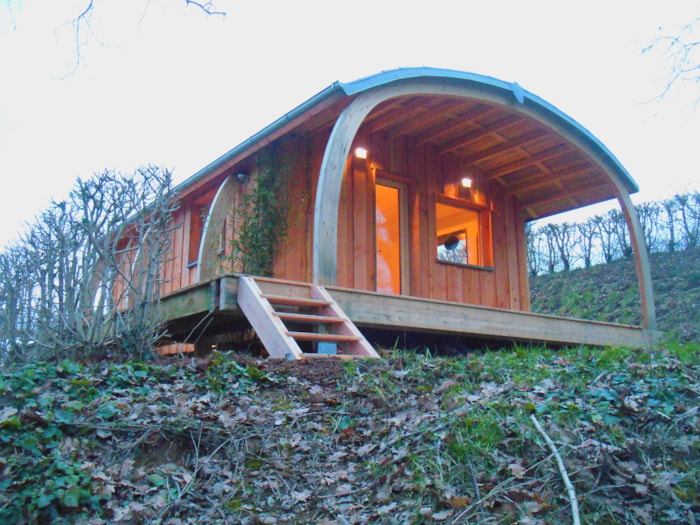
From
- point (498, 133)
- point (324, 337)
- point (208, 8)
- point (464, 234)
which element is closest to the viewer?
point (208, 8)

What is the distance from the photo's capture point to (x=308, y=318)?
5355 mm

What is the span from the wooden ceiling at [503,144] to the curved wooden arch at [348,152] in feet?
0.35

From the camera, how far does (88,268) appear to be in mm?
5109

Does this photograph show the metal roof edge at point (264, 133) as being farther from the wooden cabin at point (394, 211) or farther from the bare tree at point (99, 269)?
the bare tree at point (99, 269)

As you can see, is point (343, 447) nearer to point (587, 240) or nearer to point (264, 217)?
point (264, 217)

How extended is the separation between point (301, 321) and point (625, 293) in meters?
10.6

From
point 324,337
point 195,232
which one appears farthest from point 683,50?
point 195,232

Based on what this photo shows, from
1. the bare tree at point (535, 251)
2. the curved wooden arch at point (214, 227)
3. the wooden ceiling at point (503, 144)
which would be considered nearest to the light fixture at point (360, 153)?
the wooden ceiling at point (503, 144)

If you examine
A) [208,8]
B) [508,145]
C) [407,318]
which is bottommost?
[407,318]

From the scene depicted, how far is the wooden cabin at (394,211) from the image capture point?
6.29 meters

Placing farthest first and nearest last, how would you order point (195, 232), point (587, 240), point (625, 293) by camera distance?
point (587, 240) → point (625, 293) → point (195, 232)

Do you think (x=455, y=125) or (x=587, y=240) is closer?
(x=455, y=125)

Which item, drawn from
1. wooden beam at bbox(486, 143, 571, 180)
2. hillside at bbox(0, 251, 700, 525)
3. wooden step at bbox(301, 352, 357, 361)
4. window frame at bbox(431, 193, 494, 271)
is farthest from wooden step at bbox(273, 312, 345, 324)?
wooden beam at bbox(486, 143, 571, 180)

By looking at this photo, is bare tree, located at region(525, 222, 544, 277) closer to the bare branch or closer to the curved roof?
the curved roof
